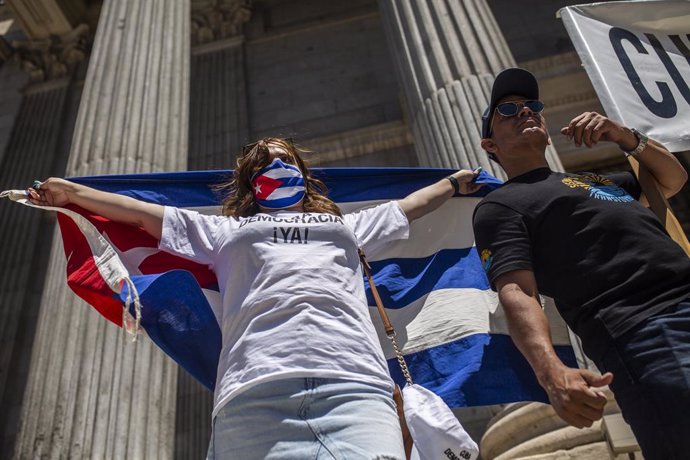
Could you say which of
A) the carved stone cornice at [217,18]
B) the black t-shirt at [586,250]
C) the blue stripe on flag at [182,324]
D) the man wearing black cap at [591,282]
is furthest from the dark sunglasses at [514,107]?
the carved stone cornice at [217,18]

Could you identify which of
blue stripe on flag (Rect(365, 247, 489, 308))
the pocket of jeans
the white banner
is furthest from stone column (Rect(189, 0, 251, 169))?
the pocket of jeans

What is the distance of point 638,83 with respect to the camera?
356cm

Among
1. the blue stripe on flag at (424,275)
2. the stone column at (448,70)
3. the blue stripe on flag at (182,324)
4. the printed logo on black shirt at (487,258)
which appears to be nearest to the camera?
the printed logo on black shirt at (487,258)

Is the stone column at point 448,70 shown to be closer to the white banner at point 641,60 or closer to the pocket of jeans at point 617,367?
the white banner at point 641,60

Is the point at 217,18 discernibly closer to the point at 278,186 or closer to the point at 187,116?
the point at 187,116

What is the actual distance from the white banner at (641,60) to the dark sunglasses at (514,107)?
2.99ft

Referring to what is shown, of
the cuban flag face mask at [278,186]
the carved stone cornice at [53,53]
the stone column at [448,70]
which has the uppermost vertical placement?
the carved stone cornice at [53,53]

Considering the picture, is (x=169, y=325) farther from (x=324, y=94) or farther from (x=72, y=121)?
(x=72, y=121)

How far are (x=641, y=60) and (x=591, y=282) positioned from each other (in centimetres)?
222

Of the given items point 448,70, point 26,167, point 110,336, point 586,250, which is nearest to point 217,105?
point 26,167

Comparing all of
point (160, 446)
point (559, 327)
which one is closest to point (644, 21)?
point (559, 327)

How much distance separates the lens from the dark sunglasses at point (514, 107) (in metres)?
2.65

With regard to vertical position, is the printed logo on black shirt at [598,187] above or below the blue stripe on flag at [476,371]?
above

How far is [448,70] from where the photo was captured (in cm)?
630
